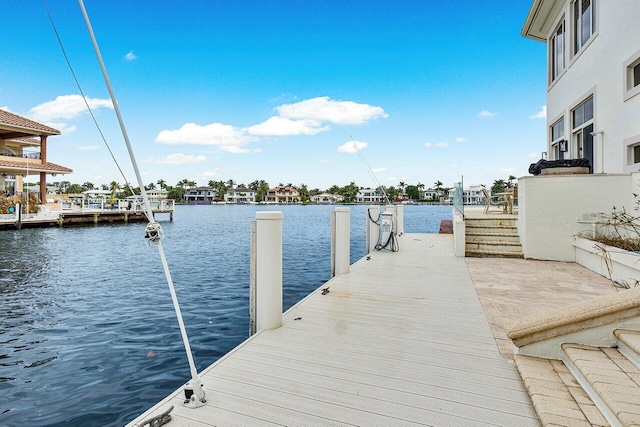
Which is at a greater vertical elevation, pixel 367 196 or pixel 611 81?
pixel 367 196

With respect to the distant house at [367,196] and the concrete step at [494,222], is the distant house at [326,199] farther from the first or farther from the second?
the concrete step at [494,222]

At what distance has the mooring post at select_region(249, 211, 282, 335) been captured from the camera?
340 centimetres

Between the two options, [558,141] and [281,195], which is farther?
[281,195]

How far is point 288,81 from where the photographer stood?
102ft

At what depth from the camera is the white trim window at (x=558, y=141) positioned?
10.5 metres

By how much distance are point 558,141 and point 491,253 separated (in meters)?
5.89

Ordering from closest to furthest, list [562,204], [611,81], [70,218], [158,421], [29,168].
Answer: [158,421] → [562,204] → [611,81] → [29,168] → [70,218]

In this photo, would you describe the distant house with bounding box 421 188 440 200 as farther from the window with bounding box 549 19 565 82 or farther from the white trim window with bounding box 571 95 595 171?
the white trim window with bounding box 571 95 595 171

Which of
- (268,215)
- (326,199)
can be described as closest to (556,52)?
(268,215)

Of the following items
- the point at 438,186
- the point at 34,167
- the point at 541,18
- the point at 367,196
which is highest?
the point at 438,186

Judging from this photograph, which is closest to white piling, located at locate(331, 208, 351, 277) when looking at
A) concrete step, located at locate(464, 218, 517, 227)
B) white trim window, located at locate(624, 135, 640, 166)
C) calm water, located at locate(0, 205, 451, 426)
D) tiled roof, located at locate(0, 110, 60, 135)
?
calm water, located at locate(0, 205, 451, 426)

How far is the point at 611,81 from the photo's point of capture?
24.8ft

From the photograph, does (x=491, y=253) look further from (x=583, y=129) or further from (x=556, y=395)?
(x=556, y=395)

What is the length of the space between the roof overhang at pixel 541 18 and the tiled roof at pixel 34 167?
3371cm
